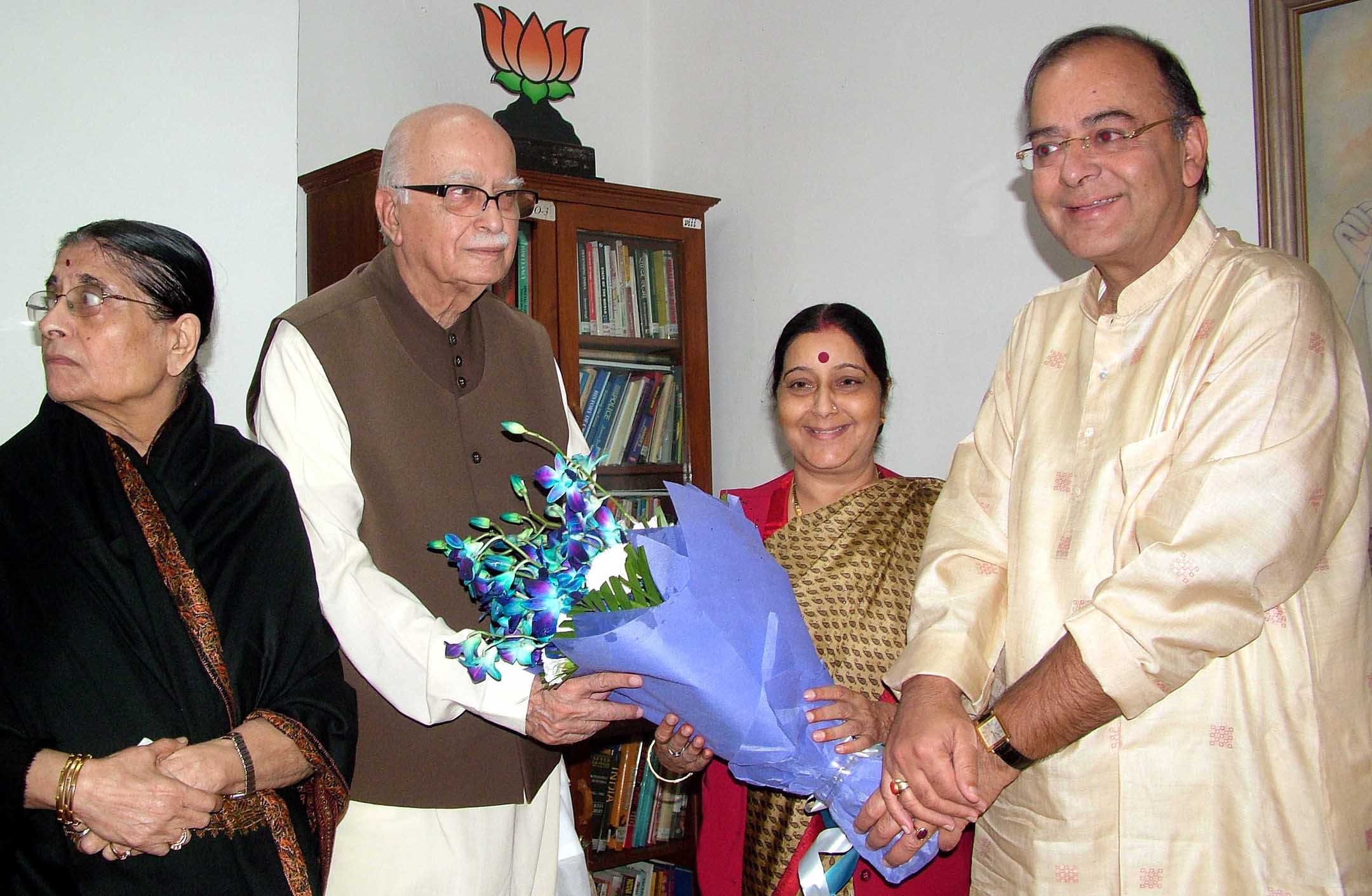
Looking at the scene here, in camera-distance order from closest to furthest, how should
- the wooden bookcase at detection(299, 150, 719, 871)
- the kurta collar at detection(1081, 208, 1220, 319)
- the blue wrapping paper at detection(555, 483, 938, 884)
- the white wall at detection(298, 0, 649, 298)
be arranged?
the blue wrapping paper at detection(555, 483, 938, 884), the kurta collar at detection(1081, 208, 1220, 319), the wooden bookcase at detection(299, 150, 719, 871), the white wall at detection(298, 0, 649, 298)

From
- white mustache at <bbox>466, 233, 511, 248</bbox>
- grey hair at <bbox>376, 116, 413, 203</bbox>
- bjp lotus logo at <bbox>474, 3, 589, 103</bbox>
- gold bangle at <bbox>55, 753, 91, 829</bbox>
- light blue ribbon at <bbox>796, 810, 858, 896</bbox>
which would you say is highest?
bjp lotus logo at <bbox>474, 3, 589, 103</bbox>

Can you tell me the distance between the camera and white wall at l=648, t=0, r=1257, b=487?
115 inches

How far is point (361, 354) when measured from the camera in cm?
187

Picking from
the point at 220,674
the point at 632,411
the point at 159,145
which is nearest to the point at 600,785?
the point at 632,411

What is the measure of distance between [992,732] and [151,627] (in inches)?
45.6

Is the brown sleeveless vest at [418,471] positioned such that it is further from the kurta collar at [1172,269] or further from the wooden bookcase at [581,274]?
the wooden bookcase at [581,274]

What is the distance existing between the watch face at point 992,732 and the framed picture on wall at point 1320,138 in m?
1.33

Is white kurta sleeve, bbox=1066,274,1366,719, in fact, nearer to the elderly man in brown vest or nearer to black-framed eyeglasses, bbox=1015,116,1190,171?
black-framed eyeglasses, bbox=1015,116,1190,171

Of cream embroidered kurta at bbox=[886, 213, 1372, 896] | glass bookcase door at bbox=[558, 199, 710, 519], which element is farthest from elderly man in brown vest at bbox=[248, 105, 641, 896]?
glass bookcase door at bbox=[558, 199, 710, 519]

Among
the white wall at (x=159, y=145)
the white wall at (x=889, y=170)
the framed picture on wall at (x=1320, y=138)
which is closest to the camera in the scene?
the white wall at (x=159, y=145)

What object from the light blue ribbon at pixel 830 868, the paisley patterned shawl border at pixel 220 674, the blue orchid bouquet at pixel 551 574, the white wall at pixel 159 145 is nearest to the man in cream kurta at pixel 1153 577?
the light blue ribbon at pixel 830 868

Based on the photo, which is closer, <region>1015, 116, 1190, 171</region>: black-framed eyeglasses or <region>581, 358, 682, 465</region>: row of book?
<region>1015, 116, 1190, 171</region>: black-framed eyeglasses

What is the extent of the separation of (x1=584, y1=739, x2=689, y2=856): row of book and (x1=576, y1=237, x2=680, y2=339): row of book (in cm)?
133

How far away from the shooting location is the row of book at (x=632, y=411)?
362cm
